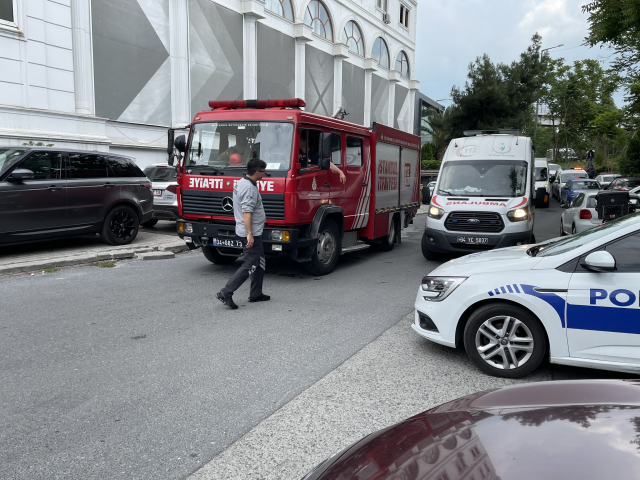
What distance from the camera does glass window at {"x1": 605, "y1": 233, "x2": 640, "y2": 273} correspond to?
417cm

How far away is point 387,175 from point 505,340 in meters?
7.45

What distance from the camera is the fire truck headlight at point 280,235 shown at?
8.21m

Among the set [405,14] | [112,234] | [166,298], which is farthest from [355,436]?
[405,14]

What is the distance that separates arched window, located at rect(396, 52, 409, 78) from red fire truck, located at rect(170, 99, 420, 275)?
3244 centimetres

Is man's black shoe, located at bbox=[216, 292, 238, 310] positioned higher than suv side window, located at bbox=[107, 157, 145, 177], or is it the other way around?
suv side window, located at bbox=[107, 157, 145, 177]

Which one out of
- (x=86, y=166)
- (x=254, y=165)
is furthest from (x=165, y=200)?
(x=254, y=165)

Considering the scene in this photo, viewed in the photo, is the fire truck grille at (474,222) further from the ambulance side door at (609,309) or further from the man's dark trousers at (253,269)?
the ambulance side door at (609,309)

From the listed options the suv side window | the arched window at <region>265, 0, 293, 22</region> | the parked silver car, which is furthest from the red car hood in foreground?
the arched window at <region>265, 0, 293, 22</region>

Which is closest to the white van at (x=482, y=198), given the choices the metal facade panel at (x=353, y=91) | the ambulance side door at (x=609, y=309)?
the ambulance side door at (x=609, y=309)

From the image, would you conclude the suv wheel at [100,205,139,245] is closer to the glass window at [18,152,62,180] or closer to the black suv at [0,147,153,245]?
the black suv at [0,147,153,245]

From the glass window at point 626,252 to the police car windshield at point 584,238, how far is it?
0.46ft

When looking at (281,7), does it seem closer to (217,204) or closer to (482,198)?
(482,198)

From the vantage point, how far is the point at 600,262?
4.05 meters

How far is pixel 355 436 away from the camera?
3.45 metres
